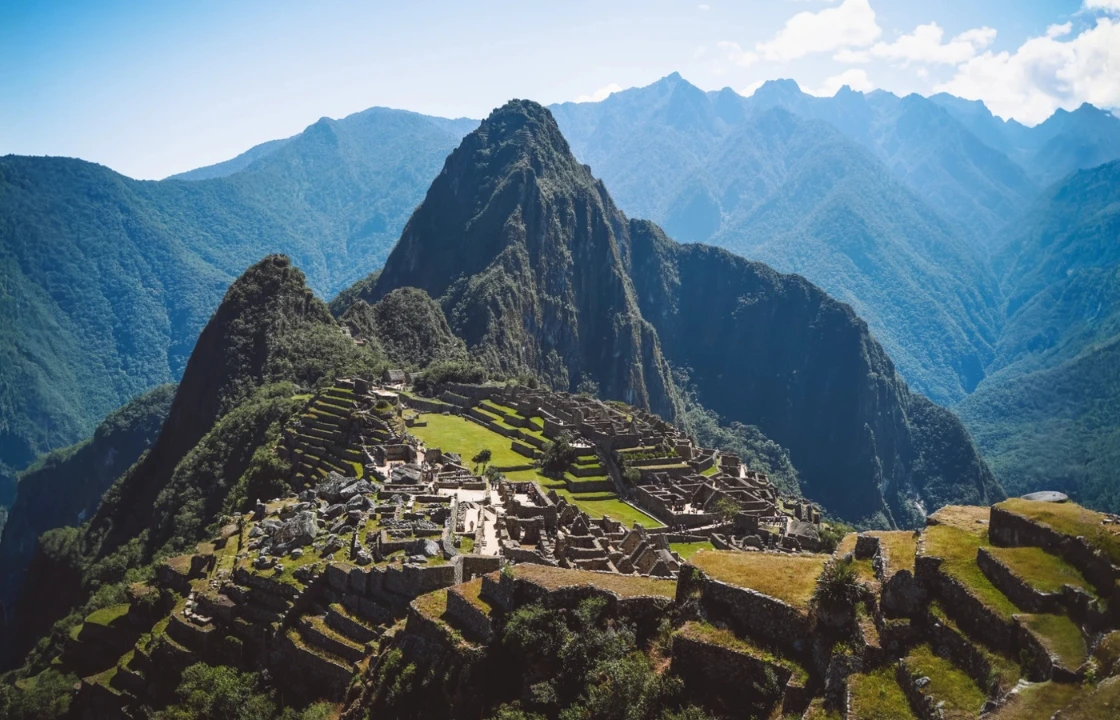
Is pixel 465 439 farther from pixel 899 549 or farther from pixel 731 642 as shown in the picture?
pixel 899 549

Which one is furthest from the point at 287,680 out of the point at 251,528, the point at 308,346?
the point at 308,346

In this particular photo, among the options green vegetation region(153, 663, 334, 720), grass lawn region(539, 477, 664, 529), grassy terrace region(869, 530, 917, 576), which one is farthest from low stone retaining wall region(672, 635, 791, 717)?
grass lawn region(539, 477, 664, 529)

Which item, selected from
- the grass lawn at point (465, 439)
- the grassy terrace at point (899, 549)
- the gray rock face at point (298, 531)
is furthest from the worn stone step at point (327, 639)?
the grass lawn at point (465, 439)

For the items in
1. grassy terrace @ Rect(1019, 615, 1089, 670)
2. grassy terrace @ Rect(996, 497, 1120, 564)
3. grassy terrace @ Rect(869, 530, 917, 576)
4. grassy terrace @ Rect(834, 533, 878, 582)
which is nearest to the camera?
grassy terrace @ Rect(1019, 615, 1089, 670)

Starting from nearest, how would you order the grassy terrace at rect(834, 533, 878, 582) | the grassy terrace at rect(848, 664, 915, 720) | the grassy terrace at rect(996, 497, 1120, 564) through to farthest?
the grassy terrace at rect(848, 664, 915, 720) < the grassy terrace at rect(996, 497, 1120, 564) < the grassy terrace at rect(834, 533, 878, 582)

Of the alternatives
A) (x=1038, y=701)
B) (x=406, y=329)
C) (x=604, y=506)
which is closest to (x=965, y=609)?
(x=1038, y=701)

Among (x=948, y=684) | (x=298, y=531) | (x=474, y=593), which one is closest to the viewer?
(x=948, y=684)

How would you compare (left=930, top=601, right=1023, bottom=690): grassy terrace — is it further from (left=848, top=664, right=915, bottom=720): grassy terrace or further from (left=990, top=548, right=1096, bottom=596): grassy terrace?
(left=848, top=664, right=915, bottom=720): grassy terrace
